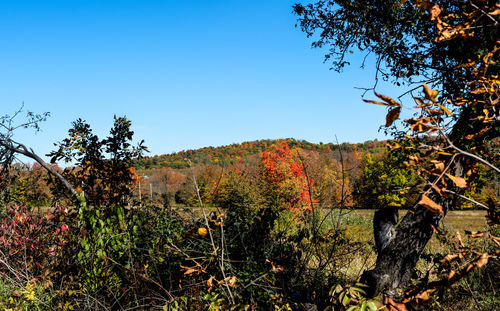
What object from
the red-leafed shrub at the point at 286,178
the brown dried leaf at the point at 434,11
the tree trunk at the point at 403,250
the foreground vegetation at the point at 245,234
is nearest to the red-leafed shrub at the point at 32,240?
the foreground vegetation at the point at 245,234

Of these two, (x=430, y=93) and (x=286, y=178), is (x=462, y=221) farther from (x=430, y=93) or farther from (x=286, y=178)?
(x=430, y=93)

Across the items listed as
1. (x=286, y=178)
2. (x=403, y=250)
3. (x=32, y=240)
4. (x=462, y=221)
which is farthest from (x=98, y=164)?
(x=462, y=221)

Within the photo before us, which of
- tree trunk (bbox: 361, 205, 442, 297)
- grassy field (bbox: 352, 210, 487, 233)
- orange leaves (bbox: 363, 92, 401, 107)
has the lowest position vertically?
grassy field (bbox: 352, 210, 487, 233)

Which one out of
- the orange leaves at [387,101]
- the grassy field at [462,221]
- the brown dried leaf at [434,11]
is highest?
the brown dried leaf at [434,11]

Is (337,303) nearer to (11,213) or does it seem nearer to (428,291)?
(428,291)

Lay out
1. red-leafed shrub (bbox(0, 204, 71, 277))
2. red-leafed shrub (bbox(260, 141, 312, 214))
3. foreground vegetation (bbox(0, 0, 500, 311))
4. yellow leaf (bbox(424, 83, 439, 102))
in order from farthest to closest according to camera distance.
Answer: red-leafed shrub (bbox(260, 141, 312, 214)) < red-leafed shrub (bbox(0, 204, 71, 277)) < foreground vegetation (bbox(0, 0, 500, 311)) < yellow leaf (bbox(424, 83, 439, 102))

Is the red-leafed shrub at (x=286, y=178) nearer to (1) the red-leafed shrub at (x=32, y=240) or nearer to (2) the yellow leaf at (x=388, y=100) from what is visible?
(1) the red-leafed shrub at (x=32, y=240)

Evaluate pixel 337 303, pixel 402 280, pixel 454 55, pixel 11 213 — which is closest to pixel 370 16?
pixel 454 55

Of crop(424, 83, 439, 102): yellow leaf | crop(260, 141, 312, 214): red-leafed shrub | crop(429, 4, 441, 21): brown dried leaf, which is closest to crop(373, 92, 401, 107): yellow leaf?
crop(424, 83, 439, 102): yellow leaf

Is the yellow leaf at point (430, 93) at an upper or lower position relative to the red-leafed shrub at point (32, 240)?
upper

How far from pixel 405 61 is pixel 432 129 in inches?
177

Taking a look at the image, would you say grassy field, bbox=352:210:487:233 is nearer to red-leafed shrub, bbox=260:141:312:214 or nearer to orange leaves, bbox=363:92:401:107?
red-leafed shrub, bbox=260:141:312:214

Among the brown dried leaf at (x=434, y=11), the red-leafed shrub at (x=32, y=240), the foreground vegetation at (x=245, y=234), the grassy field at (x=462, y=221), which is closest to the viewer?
the brown dried leaf at (x=434, y=11)

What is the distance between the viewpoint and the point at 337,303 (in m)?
1.70
